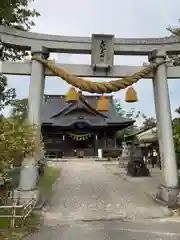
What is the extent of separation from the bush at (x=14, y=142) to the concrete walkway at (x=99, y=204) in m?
1.97

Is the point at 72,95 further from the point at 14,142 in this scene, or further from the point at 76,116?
the point at 76,116

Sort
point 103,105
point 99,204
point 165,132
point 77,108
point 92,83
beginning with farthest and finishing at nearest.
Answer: point 77,108 < point 103,105 < point 165,132 < point 99,204 < point 92,83

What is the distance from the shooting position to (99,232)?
648cm

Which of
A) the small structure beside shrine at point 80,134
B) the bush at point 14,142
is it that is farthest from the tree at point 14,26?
the small structure beside shrine at point 80,134

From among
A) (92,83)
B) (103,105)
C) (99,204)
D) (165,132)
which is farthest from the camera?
(103,105)

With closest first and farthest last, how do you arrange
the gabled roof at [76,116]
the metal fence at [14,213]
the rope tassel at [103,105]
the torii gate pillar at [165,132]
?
the metal fence at [14,213] < the torii gate pillar at [165,132] < the rope tassel at [103,105] < the gabled roof at [76,116]

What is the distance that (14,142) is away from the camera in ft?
21.3

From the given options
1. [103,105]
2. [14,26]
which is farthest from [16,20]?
[103,105]

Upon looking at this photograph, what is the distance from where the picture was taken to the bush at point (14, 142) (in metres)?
6.22

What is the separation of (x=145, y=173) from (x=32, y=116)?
9719 mm

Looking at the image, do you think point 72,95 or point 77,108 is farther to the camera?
point 77,108

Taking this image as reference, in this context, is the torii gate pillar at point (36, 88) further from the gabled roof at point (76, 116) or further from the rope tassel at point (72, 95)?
the gabled roof at point (76, 116)

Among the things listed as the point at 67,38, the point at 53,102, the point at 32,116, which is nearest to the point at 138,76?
the point at 67,38

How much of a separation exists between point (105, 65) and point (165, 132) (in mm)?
3043
